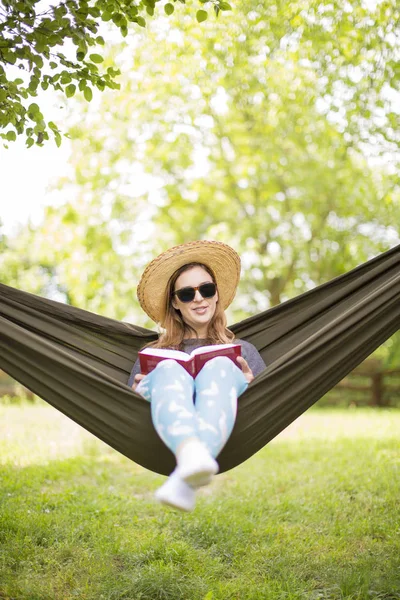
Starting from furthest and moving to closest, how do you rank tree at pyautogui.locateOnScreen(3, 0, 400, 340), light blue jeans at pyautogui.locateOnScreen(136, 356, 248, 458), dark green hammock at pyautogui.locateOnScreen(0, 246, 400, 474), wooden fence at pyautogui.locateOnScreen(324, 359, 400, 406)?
1. wooden fence at pyautogui.locateOnScreen(324, 359, 400, 406)
2. tree at pyautogui.locateOnScreen(3, 0, 400, 340)
3. dark green hammock at pyautogui.locateOnScreen(0, 246, 400, 474)
4. light blue jeans at pyautogui.locateOnScreen(136, 356, 248, 458)

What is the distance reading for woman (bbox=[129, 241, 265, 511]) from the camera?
1.57 metres

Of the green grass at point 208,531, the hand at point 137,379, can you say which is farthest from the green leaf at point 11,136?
the green grass at point 208,531

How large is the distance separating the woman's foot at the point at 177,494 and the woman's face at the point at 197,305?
39.7 inches

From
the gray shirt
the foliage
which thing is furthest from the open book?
the foliage

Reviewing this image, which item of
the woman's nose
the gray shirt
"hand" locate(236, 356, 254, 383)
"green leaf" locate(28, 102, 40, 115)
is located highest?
"green leaf" locate(28, 102, 40, 115)

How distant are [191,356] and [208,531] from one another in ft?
3.46

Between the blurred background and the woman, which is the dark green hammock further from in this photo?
the blurred background

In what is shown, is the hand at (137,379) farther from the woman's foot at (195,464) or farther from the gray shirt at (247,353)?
the woman's foot at (195,464)

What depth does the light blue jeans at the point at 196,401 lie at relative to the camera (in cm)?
167

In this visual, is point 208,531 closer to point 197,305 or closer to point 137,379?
point 137,379

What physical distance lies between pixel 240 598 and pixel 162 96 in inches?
273

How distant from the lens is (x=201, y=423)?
1702 millimetres

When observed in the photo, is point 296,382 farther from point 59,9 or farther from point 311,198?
Result: point 311,198

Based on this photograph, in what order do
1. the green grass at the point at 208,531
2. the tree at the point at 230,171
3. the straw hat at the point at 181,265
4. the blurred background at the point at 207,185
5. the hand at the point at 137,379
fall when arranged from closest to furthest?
the green grass at the point at 208,531, the hand at the point at 137,379, the straw hat at the point at 181,265, the tree at the point at 230,171, the blurred background at the point at 207,185
